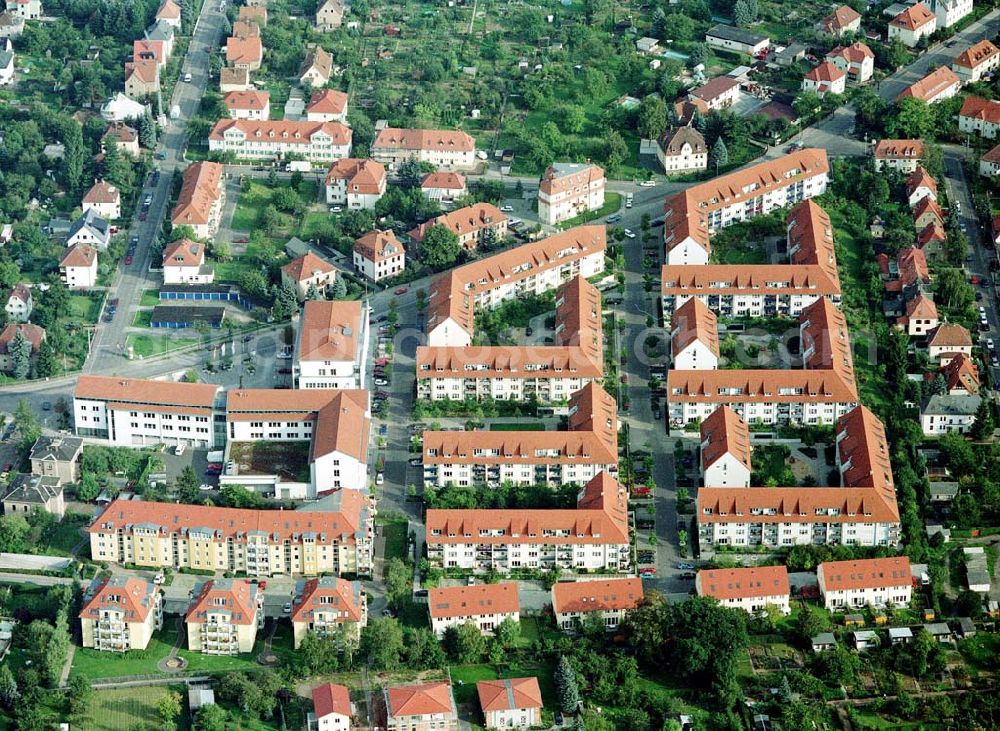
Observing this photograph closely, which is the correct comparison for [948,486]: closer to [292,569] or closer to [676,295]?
Result: [676,295]

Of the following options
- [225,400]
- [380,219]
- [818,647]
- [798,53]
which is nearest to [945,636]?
[818,647]

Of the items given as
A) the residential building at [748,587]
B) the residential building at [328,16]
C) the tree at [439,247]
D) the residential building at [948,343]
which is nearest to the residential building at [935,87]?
the residential building at [948,343]

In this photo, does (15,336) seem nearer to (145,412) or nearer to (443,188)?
(145,412)

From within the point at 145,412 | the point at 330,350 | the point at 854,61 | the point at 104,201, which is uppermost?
the point at 854,61

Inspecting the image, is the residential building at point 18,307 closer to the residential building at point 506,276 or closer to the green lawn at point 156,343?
the green lawn at point 156,343

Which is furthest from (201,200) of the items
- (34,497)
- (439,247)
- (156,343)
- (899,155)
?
(899,155)

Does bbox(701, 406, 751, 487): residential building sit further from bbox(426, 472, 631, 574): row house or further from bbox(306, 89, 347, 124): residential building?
bbox(306, 89, 347, 124): residential building
